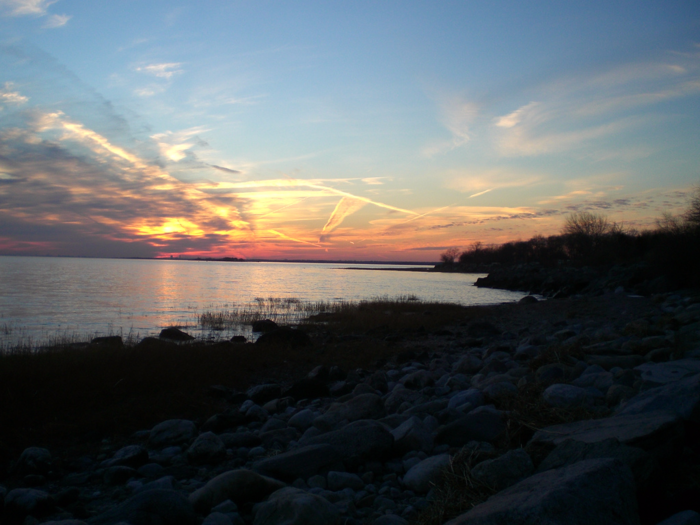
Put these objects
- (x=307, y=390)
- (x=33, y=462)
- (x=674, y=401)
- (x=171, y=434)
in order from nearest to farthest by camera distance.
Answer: (x=674, y=401) < (x=33, y=462) < (x=171, y=434) < (x=307, y=390)

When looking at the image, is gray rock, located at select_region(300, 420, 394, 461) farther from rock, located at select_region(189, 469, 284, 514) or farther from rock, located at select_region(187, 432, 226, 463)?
rock, located at select_region(187, 432, 226, 463)

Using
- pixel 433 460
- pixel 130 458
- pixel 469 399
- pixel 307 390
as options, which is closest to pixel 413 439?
pixel 433 460

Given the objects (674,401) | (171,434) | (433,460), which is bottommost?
(171,434)

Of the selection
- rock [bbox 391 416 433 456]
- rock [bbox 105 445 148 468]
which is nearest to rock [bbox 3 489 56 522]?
rock [bbox 105 445 148 468]

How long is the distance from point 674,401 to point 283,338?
12.9m

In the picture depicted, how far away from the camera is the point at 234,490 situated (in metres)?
4.36

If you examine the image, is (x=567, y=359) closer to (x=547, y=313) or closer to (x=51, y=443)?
(x=51, y=443)

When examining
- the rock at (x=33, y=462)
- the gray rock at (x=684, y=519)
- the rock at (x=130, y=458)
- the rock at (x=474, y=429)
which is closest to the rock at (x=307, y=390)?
the rock at (x=130, y=458)

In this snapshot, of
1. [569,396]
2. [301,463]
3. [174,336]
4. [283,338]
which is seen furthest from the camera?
[174,336]

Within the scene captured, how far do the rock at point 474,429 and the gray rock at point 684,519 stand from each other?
2.59 m

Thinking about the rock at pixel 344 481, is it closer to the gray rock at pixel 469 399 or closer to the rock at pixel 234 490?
the rock at pixel 234 490

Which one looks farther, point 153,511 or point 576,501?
point 153,511

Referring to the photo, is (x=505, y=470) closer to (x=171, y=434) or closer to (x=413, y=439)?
(x=413, y=439)

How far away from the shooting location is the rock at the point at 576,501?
8.13 ft
